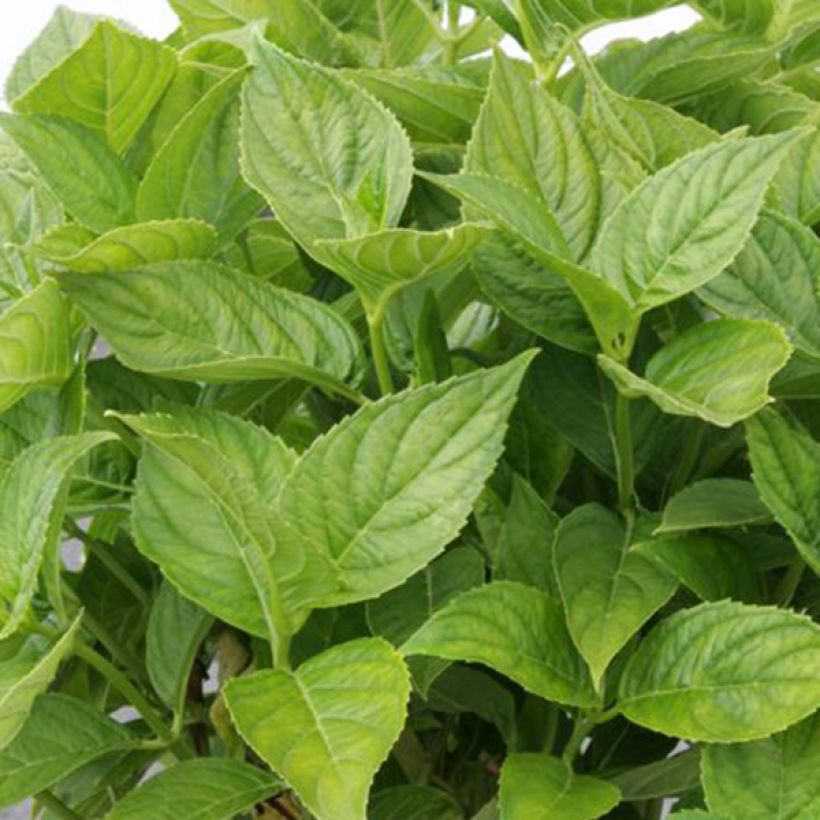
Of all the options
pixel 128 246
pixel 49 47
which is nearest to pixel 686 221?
pixel 128 246

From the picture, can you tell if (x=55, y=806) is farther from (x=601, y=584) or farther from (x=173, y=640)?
(x=601, y=584)

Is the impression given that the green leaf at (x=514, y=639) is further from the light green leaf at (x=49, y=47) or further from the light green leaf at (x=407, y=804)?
the light green leaf at (x=49, y=47)

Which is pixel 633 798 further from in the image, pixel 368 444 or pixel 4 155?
pixel 4 155

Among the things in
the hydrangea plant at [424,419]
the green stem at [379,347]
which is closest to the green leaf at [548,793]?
the hydrangea plant at [424,419]

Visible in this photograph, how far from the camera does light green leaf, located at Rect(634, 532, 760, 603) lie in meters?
0.37

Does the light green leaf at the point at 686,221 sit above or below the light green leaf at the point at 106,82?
below

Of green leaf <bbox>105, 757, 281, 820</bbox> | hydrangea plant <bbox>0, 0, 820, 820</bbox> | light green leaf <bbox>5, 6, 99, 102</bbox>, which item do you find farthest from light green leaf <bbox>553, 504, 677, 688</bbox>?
light green leaf <bbox>5, 6, 99, 102</bbox>

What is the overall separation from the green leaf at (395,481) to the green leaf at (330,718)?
2 cm

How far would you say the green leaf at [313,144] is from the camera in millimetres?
384

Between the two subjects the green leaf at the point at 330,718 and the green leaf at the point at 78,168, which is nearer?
the green leaf at the point at 330,718

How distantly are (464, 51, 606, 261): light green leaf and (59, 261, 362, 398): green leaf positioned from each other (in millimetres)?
60

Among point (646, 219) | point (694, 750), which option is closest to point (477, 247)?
point (646, 219)

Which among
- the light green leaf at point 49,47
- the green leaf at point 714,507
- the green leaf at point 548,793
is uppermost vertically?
the light green leaf at point 49,47

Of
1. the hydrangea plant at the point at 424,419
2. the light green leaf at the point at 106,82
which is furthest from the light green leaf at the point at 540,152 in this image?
the light green leaf at the point at 106,82
